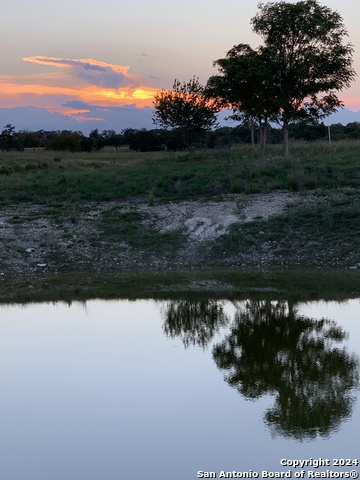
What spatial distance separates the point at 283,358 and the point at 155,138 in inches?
2762

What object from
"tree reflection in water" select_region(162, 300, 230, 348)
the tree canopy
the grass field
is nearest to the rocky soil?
the grass field

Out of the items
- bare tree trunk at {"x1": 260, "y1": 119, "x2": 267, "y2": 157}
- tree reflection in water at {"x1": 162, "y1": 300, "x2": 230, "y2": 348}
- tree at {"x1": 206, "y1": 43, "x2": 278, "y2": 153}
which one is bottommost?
tree reflection in water at {"x1": 162, "y1": 300, "x2": 230, "y2": 348}

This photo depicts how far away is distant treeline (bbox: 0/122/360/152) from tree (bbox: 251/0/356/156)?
2417 cm

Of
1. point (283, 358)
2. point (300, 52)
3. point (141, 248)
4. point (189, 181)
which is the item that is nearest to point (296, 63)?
point (300, 52)

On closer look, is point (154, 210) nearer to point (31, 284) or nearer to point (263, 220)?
point (263, 220)

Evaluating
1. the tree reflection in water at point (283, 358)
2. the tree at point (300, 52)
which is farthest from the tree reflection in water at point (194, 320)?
the tree at point (300, 52)

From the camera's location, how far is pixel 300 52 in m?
36.2

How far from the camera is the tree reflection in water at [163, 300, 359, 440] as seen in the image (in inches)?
326

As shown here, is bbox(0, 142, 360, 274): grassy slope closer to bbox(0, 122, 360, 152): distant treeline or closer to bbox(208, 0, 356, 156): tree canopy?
bbox(208, 0, 356, 156): tree canopy

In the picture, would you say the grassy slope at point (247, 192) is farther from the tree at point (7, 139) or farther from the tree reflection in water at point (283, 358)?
the tree at point (7, 139)

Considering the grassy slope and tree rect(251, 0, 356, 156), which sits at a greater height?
tree rect(251, 0, 356, 156)

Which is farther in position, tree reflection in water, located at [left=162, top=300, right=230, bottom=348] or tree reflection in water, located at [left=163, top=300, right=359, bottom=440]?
tree reflection in water, located at [left=162, top=300, right=230, bottom=348]

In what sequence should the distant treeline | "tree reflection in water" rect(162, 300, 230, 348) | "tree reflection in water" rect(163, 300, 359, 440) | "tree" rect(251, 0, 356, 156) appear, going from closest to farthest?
"tree reflection in water" rect(163, 300, 359, 440) → "tree reflection in water" rect(162, 300, 230, 348) → "tree" rect(251, 0, 356, 156) → the distant treeline

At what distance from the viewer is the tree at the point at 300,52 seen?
35656mm
